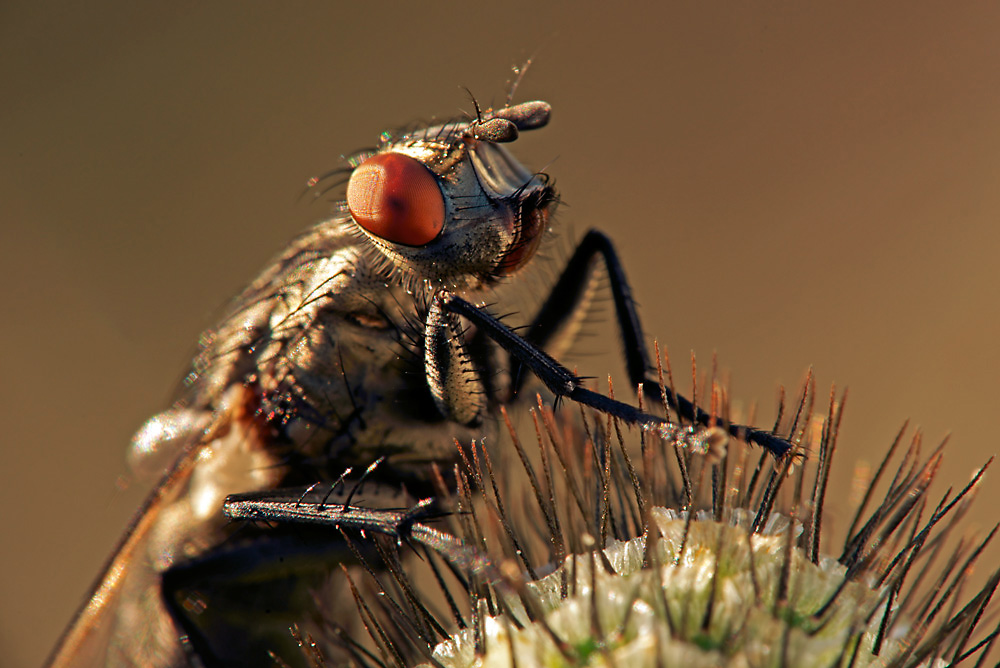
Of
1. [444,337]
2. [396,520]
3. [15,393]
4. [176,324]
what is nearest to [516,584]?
[396,520]

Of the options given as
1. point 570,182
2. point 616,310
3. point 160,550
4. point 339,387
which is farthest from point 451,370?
point 570,182

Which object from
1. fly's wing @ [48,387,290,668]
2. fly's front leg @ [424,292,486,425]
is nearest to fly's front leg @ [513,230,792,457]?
fly's front leg @ [424,292,486,425]

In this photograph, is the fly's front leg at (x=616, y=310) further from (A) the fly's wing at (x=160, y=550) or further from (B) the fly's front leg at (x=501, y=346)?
(A) the fly's wing at (x=160, y=550)

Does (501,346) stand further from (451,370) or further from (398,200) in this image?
(398,200)

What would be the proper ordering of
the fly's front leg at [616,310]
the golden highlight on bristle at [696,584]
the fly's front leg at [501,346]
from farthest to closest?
1. the fly's front leg at [616,310]
2. the fly's front leg at [501,346]
3. the golden highlight on bristle at [696,584]

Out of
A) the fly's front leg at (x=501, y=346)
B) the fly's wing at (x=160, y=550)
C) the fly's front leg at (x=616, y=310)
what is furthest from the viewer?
the fly's front leg at (x=616, y=310)

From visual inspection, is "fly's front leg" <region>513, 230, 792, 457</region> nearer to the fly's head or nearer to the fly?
the fly

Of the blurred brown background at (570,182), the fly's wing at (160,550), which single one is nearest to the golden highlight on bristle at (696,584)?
the fly's wing at (160,550)

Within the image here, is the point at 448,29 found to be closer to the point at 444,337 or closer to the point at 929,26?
the point at 929,26
